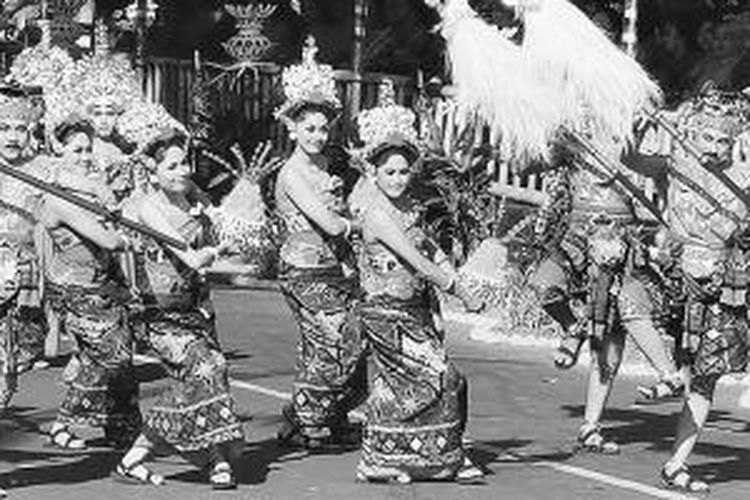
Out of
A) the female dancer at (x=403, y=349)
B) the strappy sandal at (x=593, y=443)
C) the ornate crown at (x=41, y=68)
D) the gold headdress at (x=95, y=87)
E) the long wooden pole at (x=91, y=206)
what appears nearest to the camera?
the long wooden pole at (x=91, y=206)

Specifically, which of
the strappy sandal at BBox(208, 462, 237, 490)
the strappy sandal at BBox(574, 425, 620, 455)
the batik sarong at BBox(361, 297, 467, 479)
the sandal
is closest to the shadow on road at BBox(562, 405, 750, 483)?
the strappy sandal at BBox(574, 425, 620, 455)

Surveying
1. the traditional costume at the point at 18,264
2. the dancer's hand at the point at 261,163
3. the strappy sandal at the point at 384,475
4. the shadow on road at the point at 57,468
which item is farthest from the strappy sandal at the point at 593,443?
the dancer's hand at the point at 261,163

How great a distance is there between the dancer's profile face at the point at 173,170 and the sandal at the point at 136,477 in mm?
1290

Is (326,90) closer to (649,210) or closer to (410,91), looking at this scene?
(649,210)

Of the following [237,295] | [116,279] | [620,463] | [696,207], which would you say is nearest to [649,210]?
[696,207]

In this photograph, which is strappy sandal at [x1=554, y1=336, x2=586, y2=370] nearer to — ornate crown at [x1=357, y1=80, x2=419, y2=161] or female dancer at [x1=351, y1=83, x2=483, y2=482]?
female dancer at [x1=351, y1=83, x2=483, y2=482]

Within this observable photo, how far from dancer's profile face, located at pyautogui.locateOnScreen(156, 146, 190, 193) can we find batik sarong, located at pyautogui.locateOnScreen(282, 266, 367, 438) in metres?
1.12

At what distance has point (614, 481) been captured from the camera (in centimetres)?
874

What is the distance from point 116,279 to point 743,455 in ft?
11.3

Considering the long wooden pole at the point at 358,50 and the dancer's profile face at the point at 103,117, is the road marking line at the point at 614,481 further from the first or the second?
the long wooden pole at the point at 358,50

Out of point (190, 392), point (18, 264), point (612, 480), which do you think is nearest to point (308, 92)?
point (190, 392)

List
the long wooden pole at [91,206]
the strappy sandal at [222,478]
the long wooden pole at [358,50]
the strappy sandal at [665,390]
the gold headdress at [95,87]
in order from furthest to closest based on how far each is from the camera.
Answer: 1. the long wooden pole at [358,50]
2. the gold headdress at [95,87]
3. the strappy sandal at [665,390]
4. the strappy sandal at [222,478]
5. the long wooden pole at [91,206]

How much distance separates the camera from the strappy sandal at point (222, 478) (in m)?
8.20

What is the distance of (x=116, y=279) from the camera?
8859 mm
